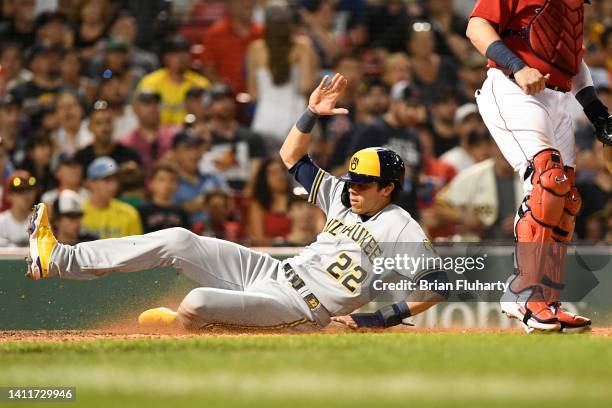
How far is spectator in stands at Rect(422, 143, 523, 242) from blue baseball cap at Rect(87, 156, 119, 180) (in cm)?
289

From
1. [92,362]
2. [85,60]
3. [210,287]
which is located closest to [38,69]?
[85,60]

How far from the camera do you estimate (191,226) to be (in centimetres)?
1092

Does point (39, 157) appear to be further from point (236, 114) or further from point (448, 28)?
point (448, 28)

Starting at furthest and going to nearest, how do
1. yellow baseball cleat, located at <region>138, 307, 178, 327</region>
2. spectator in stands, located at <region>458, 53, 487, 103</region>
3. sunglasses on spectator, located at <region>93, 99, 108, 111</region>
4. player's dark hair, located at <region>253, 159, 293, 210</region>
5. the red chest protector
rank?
spectator in stands, located at <region>458, 53, 487, 103</region> → sunglasses on spectator, located at <region>93, 99, 108, 111</region> → player's dark hair, located at <region>253, 159, 293, 210</region> → yellow baseball cleat, located at <region>138, 307, 178, 327</region> → the red chest protector

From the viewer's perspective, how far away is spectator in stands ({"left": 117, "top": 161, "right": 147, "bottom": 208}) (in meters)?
10.9

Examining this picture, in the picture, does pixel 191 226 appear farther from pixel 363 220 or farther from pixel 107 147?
pixel 363 220

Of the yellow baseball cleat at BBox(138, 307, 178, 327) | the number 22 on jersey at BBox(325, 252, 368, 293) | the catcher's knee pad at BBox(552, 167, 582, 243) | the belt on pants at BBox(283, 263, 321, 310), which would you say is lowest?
the yellow baseball cleat at BBox(138, 307, 178, 327)

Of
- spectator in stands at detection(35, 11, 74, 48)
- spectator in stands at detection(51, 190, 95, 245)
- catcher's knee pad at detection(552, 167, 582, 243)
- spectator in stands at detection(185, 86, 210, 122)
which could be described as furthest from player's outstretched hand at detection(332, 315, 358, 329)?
spectator in stands at detection(35, 11, 74, 48)

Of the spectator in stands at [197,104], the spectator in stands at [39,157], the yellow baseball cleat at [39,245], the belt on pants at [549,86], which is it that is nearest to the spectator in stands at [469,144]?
the spectator in stands at [197,104]

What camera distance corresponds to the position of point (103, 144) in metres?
11.5

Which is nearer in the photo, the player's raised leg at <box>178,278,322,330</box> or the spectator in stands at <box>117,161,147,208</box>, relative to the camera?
the player's raised leg at <box>178,278,322,330</box>

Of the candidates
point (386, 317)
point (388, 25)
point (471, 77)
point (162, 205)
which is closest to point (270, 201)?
point (162, 205)

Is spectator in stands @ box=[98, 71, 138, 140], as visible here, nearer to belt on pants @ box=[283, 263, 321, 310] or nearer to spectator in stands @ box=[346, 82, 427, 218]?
spectator in stands @ box=[346, 82, 427, 218]

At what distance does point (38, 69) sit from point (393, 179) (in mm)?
6605
